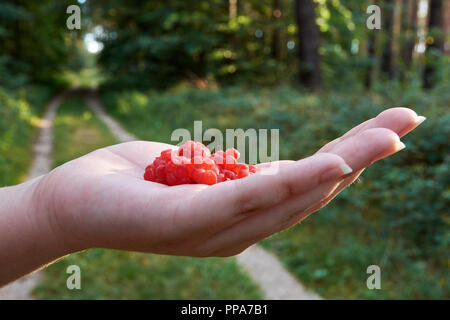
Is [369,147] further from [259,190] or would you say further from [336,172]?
[259,190]

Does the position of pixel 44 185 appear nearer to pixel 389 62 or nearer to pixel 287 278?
pixel 287 278

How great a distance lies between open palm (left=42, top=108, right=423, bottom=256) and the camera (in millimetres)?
1256

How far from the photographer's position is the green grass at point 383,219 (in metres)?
3.59

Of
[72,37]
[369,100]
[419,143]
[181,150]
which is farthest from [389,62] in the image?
[72,37]

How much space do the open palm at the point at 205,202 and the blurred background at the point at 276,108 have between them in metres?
1.98

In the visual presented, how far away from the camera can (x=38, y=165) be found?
7.37 metres

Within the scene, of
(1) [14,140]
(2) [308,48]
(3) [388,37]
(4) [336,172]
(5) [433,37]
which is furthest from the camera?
(3) [388,37]

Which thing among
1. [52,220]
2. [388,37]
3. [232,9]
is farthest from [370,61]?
[52,220]

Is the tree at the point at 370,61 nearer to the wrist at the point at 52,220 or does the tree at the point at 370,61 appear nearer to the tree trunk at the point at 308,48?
the tree trunk at the point at 308,48

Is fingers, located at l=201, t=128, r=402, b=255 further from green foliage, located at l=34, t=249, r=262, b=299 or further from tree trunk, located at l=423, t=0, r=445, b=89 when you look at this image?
tree trunk, located at l=423, t=0, r=445, b=89

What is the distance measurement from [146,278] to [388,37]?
11065 mm

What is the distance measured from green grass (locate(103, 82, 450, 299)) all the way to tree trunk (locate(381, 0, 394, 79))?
258 inches

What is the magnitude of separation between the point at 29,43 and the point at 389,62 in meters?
15.5

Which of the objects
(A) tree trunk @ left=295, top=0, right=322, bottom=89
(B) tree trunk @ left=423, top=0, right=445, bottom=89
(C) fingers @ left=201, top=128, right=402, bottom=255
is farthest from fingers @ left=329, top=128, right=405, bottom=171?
(A) tree trunk @ left=295, top=0, right=322, bottom=89
